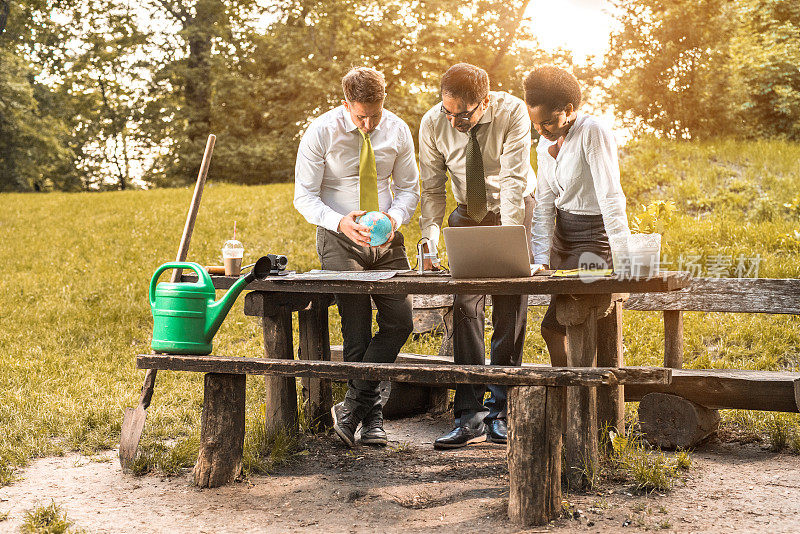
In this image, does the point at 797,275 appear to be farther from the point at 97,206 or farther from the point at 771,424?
the point at 97,206

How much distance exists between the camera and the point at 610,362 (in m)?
4.85

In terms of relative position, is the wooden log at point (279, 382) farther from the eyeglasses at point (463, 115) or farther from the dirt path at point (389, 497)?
the eyeglasses at point (463, 115)

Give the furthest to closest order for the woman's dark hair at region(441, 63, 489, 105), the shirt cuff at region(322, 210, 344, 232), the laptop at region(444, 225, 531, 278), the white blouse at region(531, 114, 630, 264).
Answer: the shirt cuff at region(322, 210, 344, 232) < the woman's dark hair at region(441, 63, 489, 105) < the white blouse at region(531, 114, 630, 264) < the laptop at region(444, 225, 531, 278)

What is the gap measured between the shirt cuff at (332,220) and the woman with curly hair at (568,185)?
116 cm

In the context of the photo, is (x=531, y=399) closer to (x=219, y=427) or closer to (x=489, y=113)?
(x=219, y=427)

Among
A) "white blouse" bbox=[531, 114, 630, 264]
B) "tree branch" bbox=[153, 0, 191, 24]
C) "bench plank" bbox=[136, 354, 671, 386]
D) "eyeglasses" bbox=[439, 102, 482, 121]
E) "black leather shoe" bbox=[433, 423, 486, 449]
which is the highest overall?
"tree branch" bbox=[153, 0, 191, 24]

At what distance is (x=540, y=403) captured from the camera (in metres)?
3.90

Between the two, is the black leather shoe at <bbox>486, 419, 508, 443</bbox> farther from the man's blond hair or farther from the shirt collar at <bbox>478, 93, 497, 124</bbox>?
the man's blond hair

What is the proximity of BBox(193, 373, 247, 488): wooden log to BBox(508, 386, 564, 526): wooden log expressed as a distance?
1.52 metres

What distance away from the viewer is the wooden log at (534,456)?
387cm

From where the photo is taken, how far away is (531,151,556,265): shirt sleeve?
4.95 meters

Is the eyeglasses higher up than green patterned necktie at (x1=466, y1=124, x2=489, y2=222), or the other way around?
the eyeglasses

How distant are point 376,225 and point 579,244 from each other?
3.81ft

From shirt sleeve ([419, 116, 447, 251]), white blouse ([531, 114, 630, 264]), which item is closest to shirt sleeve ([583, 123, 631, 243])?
white blouse ([531, 114, 630, 264])
